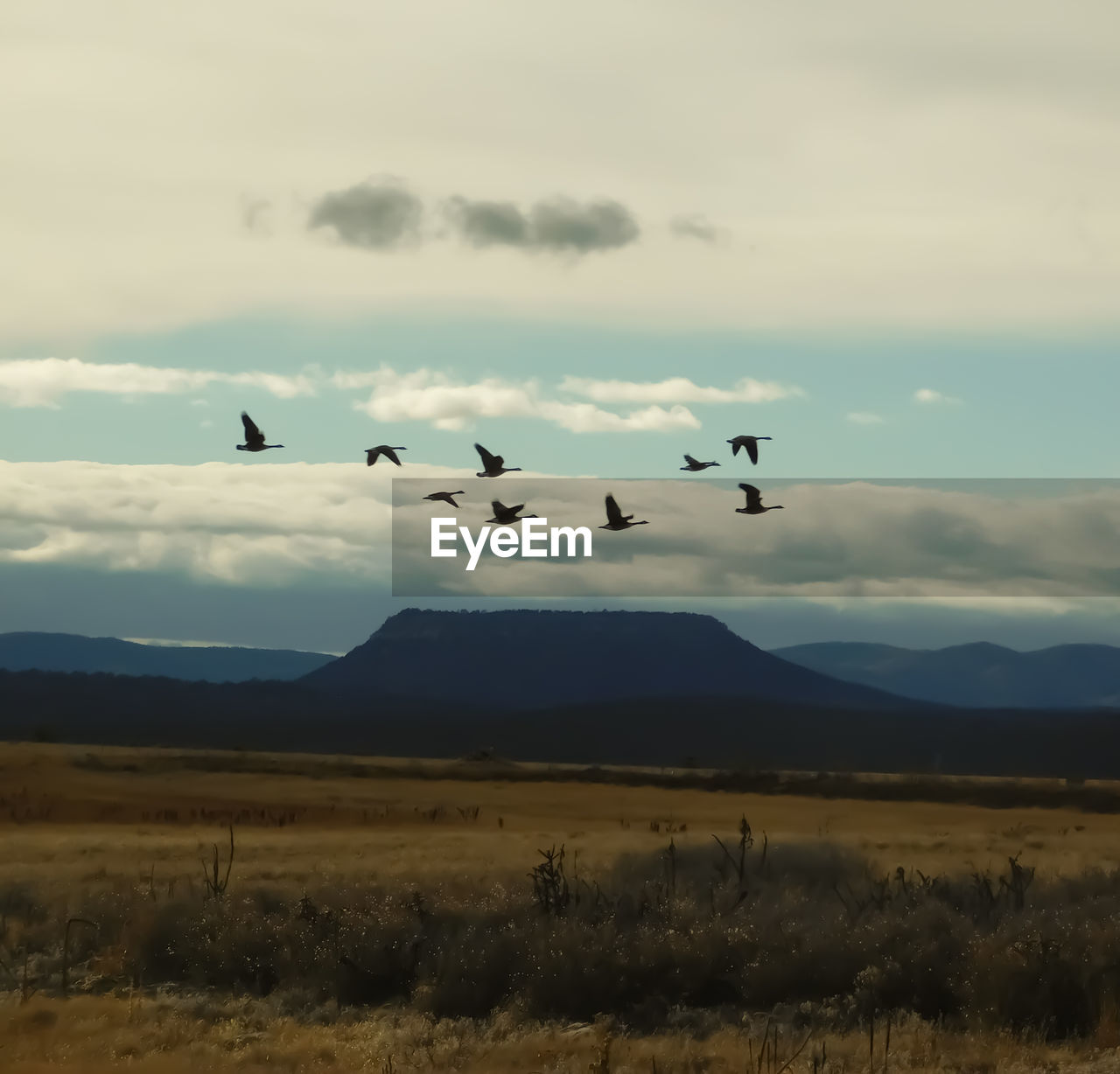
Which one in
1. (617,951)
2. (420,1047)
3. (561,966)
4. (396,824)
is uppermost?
(617,951)

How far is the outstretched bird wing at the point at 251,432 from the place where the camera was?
31.6 meters

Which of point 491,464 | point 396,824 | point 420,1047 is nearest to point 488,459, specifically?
point 491,464

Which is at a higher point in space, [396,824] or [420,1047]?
[420,1047]

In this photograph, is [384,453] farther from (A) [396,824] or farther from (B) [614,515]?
(A) [396,824]

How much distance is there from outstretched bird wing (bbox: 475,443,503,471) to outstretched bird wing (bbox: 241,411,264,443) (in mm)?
4467

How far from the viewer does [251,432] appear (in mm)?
31672

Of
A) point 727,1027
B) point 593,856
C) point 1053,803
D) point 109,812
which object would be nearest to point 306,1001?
point 727,1027

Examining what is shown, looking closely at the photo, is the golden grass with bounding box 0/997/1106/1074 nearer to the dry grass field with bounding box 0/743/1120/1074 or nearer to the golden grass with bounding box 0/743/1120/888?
the dry grass field with bounding box 0/743/1120/1074

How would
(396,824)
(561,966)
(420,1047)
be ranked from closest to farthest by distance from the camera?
(420,1047) < (561,966) < (396,824)

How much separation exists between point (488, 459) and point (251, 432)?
16.4ft

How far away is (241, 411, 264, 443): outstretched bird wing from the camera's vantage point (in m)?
31.6

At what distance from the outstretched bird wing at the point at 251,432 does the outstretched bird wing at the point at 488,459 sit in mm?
4467

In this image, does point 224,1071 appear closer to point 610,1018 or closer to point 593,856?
point 610,1018

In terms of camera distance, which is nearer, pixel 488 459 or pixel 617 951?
pixel 617 951
